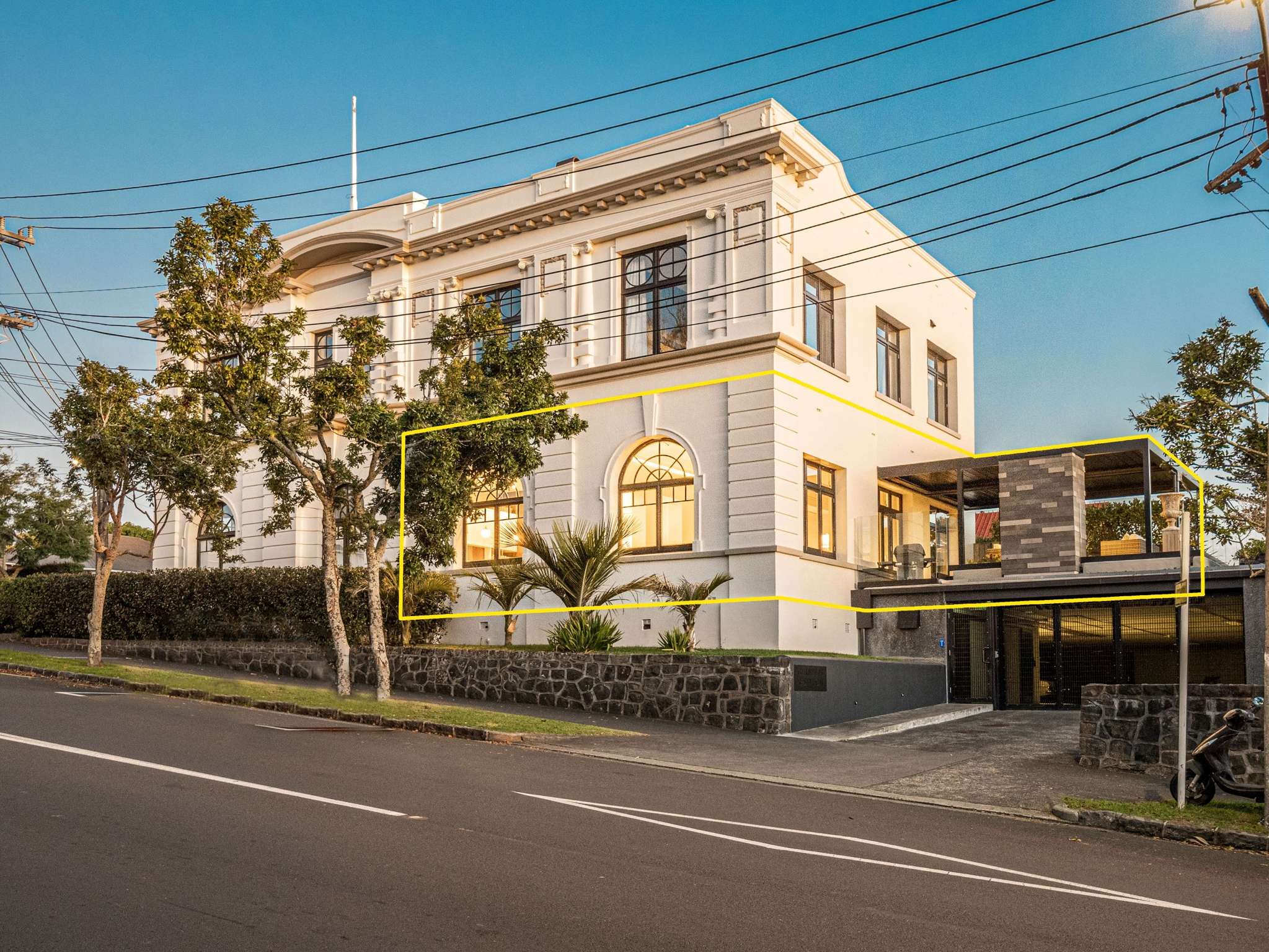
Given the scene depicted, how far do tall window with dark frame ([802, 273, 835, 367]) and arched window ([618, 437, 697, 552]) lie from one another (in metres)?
4.05

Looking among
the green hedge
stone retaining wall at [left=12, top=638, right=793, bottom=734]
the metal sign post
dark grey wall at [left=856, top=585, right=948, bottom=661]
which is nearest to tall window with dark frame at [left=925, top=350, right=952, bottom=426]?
dark grey wall at [left=856, top=585, right=948, bottom=661]

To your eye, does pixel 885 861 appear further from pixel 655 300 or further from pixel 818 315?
pixel 818 315

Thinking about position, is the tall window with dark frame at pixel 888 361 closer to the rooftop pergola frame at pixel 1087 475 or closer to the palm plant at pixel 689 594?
the rooftop pergola frame at pixel 1087 475

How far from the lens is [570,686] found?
69.0ft

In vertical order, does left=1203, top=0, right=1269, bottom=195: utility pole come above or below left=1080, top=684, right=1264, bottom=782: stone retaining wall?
above

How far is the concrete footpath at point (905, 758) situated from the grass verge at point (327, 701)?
2.40 ft

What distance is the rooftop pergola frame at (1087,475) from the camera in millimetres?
24297

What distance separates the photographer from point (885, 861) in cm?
892

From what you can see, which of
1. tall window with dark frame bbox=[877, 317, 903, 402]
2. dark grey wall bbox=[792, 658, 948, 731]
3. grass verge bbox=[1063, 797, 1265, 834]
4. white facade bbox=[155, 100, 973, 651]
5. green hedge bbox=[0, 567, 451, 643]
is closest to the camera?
grass verge bbox=[1063, 797, 1265, 834]

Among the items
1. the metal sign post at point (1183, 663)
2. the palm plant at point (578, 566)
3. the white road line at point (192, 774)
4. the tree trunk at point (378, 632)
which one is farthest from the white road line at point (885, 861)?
the palm plant at point (578, 566)

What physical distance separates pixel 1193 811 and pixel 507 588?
15.6 m

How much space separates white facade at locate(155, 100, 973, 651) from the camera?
2475 cm

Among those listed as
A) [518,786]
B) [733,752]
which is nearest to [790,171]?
[733,752]

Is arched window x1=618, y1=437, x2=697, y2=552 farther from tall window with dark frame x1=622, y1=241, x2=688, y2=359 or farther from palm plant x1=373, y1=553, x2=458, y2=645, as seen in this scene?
palm plant x1=373, y1=553, x2=458, y2=645
